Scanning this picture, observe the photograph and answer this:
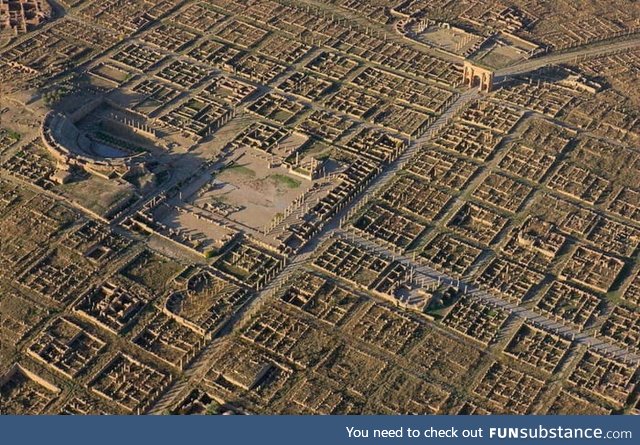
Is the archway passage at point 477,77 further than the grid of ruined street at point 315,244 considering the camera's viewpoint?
Yes

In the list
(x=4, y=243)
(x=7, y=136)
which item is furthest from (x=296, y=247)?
(x=7, y=136)

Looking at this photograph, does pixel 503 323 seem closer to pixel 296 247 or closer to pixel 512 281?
pixel 512 281

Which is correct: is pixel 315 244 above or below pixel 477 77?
above

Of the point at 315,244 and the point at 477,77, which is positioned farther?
the point at 477,77

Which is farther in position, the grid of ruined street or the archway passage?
the archway passage
